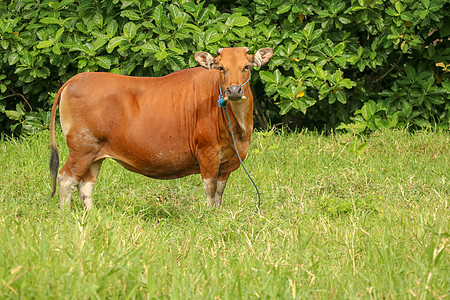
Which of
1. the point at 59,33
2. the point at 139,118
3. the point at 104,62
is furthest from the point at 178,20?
the point at 139,118

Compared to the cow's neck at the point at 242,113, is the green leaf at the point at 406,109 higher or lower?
lower

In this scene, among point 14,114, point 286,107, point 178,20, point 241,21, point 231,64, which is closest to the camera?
point 231,64

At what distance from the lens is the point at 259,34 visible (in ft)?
25.0

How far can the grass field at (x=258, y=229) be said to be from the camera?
10.0ft

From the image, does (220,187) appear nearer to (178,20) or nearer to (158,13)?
(178,20)

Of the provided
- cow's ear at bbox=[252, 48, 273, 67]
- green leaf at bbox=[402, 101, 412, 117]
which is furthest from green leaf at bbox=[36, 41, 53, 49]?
green leaf at bbox=[402, 101, 412, 117]

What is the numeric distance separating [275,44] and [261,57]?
2260mm

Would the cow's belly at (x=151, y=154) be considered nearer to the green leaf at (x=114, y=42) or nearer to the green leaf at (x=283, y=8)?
the green leaf at (x=114, y=42)

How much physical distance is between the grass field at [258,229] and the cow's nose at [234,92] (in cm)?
96

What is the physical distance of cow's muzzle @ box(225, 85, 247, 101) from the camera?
15.1ft

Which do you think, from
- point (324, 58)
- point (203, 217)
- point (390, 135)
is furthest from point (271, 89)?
point (203, 217)

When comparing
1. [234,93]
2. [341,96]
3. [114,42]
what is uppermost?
[234,93]

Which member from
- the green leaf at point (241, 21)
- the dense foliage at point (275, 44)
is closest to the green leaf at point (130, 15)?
the dense foliage at point (275, 44)

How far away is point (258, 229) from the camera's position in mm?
4570
